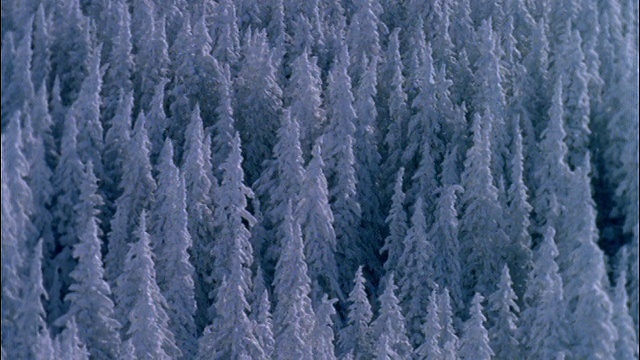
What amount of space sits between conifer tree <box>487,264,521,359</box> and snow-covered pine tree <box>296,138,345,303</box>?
470cm

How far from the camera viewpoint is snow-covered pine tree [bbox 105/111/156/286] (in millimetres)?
26812

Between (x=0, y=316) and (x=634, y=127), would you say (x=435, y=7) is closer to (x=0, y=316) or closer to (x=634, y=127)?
(x=634, y=127)

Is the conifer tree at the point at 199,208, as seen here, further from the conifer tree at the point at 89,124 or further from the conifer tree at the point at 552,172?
the conifer tree at the point at 552,172

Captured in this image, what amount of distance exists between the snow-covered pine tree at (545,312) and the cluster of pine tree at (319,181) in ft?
0.19

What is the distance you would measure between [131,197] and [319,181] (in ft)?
18.4

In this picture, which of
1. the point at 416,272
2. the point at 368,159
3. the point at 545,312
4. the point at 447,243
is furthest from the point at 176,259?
the point at 545,312

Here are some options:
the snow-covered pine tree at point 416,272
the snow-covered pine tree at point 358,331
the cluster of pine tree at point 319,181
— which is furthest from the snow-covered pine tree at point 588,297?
the snow-covered pine tree at point 358,331

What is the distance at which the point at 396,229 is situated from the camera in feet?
94.7

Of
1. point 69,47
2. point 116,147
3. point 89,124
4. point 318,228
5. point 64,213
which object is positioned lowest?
point 318,228

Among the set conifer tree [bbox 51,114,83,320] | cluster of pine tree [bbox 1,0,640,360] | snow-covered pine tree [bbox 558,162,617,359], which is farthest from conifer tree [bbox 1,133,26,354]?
snow-covered pine tree [bbox 558,162,617,359]

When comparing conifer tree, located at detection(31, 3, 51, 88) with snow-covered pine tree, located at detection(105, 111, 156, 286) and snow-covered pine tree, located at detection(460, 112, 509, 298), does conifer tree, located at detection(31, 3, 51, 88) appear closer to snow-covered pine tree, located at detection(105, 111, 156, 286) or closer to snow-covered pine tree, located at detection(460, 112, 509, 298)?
snow-covered pine tree, located at detection(105, 111, 156, 286)

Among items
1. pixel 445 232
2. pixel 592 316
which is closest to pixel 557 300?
pixel 592 316

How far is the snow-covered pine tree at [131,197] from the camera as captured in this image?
2681cm

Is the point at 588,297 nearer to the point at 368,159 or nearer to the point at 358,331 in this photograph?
the point at 358,331
